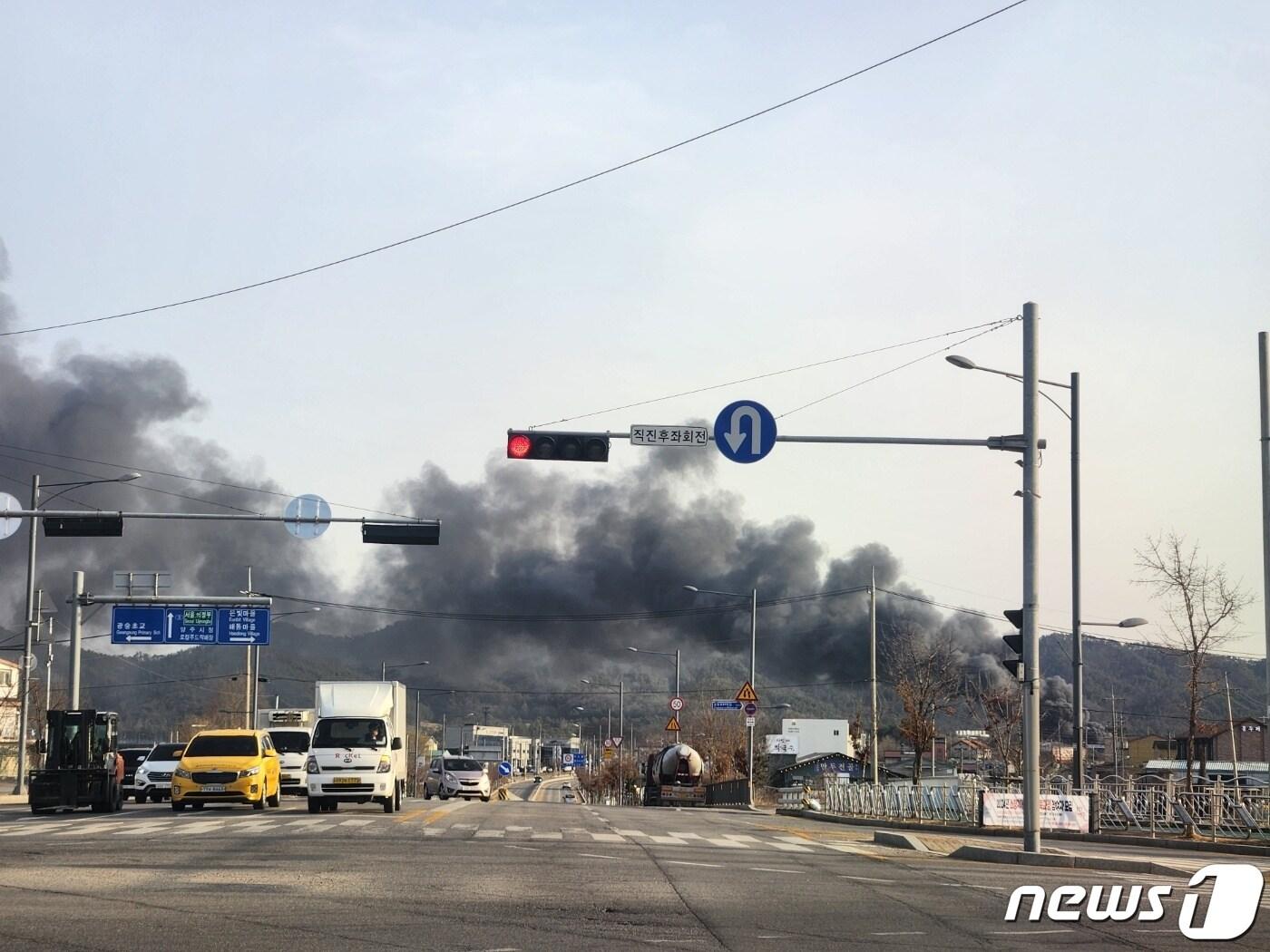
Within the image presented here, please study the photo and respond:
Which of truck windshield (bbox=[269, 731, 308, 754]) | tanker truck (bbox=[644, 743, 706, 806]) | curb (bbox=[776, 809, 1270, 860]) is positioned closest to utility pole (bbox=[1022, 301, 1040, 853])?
curb (bbox=[776, 809, 1270, 860])

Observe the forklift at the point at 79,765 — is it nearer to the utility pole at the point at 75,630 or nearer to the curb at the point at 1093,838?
the utility pole at the point at 75,630

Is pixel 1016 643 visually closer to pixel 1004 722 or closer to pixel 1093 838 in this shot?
pixel 1093 838

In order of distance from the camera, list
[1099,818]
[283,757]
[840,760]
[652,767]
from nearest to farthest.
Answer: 1. [1099,818]
2. [283,757]
3. [652,767]
4. [840,760]

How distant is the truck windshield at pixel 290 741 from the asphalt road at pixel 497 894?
19.5 metres

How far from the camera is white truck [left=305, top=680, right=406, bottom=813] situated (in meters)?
31.3

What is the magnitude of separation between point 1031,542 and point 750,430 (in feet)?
15.6

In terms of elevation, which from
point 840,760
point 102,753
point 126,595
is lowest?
point 840,760

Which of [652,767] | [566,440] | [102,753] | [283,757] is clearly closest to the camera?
[566,440]

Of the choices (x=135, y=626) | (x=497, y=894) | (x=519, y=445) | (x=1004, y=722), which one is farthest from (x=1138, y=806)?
(x=135, y=626)

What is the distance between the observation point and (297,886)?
1449 cm

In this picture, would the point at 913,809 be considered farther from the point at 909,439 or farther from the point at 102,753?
the point at 102,753

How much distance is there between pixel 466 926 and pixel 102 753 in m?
25.4

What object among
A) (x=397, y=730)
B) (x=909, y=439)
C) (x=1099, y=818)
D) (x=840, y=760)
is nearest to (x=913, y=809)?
(x=1099, y=818)

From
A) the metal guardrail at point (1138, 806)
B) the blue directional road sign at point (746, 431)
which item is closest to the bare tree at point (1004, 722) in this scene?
the metal guardrail at point (1138, 806)
